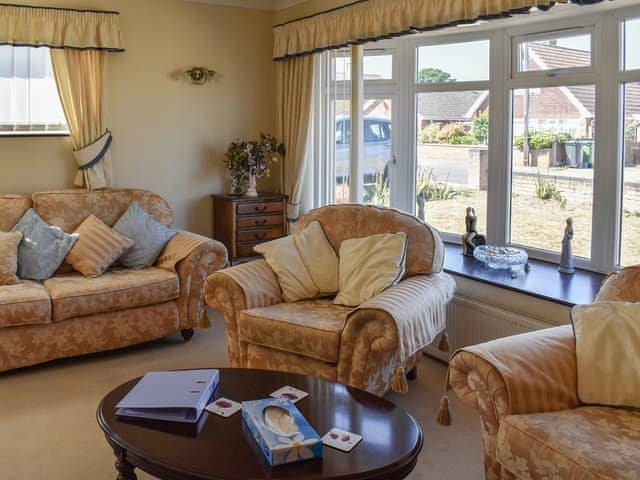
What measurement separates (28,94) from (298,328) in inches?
105

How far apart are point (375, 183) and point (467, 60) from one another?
3.44ft

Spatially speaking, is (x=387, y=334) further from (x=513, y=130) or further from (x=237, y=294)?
(x=513, y=130)

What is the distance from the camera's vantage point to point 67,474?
8.95 ft

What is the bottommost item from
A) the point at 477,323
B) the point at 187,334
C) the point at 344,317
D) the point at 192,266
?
the point at 187,334

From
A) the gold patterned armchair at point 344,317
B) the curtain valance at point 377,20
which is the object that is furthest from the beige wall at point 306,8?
the gold patterned armchair at point 344,317

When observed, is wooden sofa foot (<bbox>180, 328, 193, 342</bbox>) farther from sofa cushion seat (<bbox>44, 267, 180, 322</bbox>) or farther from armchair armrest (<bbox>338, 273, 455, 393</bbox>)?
armchair armrest (<bbox>338, 273, 455, 393</bbox>)

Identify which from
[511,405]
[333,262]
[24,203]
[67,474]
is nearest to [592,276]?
[333,262]

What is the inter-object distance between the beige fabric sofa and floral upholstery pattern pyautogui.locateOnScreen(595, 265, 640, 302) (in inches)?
82.8

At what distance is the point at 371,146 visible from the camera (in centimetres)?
487

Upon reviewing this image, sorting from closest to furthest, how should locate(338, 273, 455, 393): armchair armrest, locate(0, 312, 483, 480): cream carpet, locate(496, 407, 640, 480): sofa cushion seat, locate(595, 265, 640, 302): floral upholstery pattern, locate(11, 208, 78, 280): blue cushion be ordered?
locate(496, 407, 640, 480): sofa cushion seat < locate(595, 265, 640, 302): floral upholstery pattern < locate(0, 312, 483, 480): cream carpet < locate(338, 273, 455, 393): armchair armrest < locate(11, 208, 78, 280): blue cushion

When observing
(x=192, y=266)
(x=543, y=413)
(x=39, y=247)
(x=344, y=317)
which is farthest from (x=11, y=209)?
(x=543, y=413)

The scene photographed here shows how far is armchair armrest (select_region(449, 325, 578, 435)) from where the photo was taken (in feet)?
7.52

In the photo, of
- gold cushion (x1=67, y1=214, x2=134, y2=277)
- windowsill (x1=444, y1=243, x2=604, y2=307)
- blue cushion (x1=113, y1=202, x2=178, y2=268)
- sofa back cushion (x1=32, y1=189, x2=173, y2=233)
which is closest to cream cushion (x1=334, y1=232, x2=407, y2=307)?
windowsill (x1=444, y1=243, x2=604, y2=307)

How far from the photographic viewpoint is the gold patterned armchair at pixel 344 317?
10.0 ft
